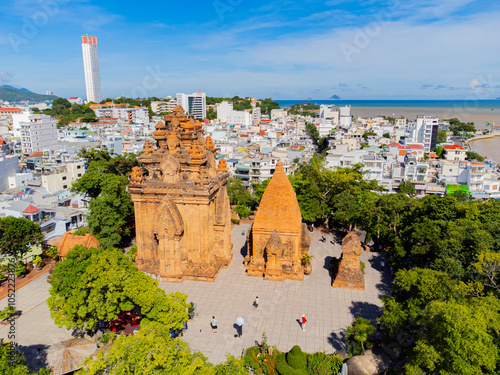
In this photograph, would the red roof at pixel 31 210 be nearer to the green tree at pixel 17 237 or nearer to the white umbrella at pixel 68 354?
the green tree at pixel 17 237

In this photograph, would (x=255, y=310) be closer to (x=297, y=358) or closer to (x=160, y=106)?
(x=297, y=358)

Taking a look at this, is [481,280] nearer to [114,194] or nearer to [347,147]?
[114,194]

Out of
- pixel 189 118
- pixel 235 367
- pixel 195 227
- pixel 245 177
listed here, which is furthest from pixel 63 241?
pixel 245 177

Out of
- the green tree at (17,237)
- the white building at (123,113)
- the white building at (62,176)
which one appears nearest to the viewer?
the green tree at (17,237)

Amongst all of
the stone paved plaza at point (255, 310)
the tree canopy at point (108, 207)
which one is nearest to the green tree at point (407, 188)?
the stone paved plaza at point (255, 310)

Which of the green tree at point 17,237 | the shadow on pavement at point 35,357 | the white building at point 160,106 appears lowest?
the shadow on pavement at point 35,357

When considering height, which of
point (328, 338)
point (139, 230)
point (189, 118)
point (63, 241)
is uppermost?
point (189, 118)

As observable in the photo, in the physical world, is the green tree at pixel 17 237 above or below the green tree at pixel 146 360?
below
